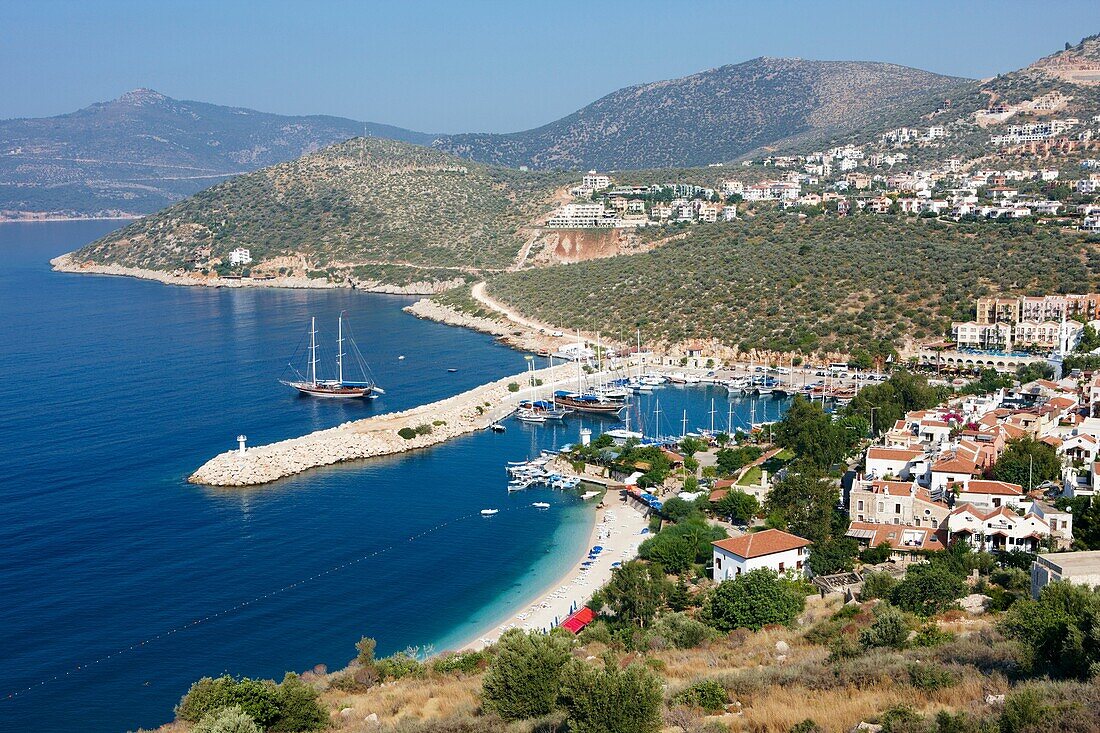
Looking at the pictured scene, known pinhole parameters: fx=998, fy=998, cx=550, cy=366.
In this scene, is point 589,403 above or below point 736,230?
below

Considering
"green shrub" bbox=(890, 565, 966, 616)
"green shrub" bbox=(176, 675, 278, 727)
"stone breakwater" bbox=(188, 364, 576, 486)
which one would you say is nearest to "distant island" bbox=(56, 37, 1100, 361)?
"stone breakwater" bbox=(188, 364, 576, 486)

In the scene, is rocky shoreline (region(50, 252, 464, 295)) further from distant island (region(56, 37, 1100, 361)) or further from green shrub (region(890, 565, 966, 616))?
green shrub (region(890, 565, 966, 616))

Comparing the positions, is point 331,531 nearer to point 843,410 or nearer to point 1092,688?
point 843,410

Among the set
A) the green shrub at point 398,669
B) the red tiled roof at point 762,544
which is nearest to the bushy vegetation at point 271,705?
the green shrub at point 398,669

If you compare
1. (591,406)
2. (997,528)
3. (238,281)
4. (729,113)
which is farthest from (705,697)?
(729,113)

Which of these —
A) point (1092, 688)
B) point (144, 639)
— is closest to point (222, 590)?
point (144, 639)

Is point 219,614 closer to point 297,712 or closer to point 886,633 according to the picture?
point 297,712
